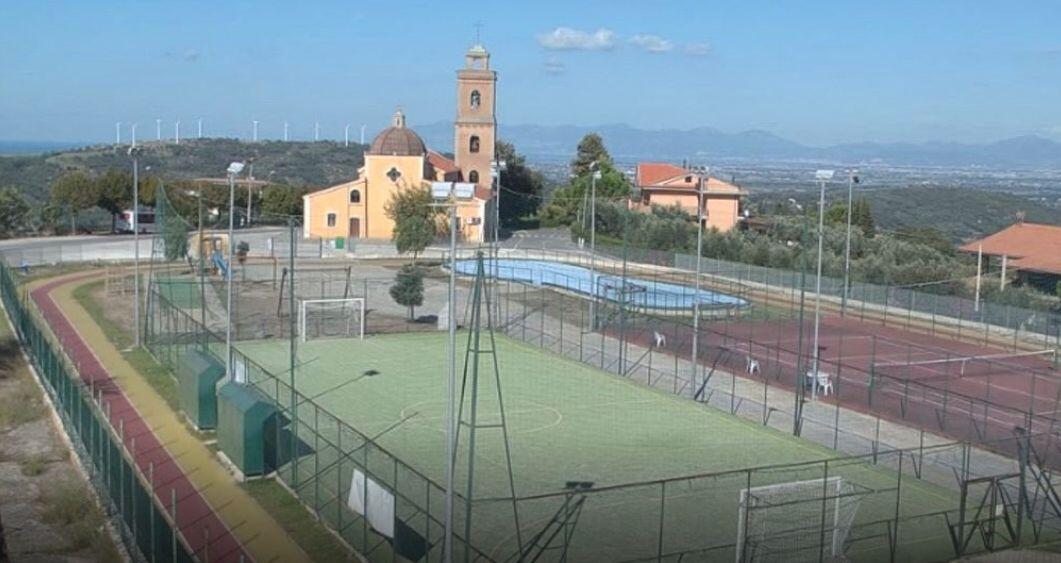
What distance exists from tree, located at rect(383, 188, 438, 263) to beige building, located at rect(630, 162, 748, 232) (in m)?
17.2

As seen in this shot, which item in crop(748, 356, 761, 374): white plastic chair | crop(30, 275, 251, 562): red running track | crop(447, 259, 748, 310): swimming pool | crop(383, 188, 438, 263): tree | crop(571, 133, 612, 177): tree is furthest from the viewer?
crop(571, 133, 612, 177): tree

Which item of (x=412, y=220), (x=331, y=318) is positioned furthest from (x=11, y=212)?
(x=331, y=318)

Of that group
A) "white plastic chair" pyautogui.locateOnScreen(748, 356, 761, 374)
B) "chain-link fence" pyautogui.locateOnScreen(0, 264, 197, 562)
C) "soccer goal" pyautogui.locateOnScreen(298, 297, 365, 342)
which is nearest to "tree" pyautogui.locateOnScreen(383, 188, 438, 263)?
"soccer goal" pyautogui.locateOnScreen(298, 297, 365, 342)

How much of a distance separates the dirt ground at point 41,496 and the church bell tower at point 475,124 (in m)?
53.4

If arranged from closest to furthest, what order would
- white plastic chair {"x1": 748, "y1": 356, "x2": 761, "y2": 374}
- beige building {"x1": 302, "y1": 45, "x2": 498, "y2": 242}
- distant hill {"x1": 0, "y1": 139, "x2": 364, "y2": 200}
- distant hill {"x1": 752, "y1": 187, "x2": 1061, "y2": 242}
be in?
white plastic chair {"x1": 748, "y1": 356, "x2": 761, "y2": 374}, beige building {"x1": 302, "y1": 45, "x2": 498, "y2": 242}, distant hill {"x1": 752, "y1": 187, "x2": 1061, "y2": 242}, distant hill {"x1": 0, "y1": 139, "x2": 364, "y2": 200}

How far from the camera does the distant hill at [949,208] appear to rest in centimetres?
10494

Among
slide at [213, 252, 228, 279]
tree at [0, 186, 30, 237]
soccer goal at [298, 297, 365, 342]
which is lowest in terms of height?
soccer goal at [298, 297, 365, 342]

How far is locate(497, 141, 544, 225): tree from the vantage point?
89.8 metres

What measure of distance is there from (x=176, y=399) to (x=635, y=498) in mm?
12618

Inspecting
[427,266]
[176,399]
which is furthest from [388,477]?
[427,266]

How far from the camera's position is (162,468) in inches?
850

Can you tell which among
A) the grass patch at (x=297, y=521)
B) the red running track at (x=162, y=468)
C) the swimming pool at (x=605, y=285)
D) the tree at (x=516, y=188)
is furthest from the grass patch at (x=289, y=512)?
the tree at (x=516, y=188)

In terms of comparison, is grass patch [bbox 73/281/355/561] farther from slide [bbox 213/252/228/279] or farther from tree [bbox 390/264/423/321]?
slide [bbox 213/252/228/279]

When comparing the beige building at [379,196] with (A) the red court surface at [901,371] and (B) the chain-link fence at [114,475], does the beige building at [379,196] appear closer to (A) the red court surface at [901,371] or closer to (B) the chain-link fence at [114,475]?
(A) the red court surface at [901,371]
